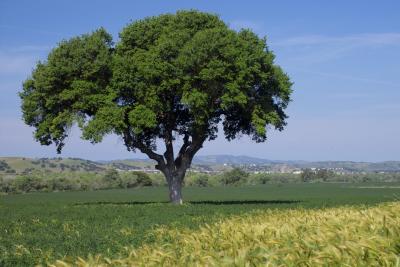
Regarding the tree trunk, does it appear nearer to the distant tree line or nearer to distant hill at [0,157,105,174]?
the distant tree line

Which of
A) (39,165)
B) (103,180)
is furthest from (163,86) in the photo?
(39,165)

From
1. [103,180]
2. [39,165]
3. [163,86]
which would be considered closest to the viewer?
[163,86]

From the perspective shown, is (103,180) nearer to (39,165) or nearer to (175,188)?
(175,188)

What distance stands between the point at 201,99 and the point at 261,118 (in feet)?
15.9

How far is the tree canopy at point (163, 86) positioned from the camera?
109 feet

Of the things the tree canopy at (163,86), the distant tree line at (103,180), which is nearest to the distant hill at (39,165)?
the distant tree line at (103,180)

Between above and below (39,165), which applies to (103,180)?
below

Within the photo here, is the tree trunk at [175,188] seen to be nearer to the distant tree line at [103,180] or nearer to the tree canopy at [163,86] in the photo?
the tree canopy at [163,86]

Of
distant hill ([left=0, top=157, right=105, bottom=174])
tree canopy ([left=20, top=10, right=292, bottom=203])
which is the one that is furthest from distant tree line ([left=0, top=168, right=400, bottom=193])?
distant hill ([left=0, top=157, right=105, bottom=174])

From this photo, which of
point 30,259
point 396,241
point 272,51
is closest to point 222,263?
point 396,241

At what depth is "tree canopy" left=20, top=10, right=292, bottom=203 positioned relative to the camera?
1303 inches

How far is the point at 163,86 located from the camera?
3353cm

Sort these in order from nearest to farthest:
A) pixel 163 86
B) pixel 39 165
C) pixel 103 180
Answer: pixel 163 86, pixel 103 180, pixel 39 165

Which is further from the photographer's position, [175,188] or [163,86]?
[175,188]
